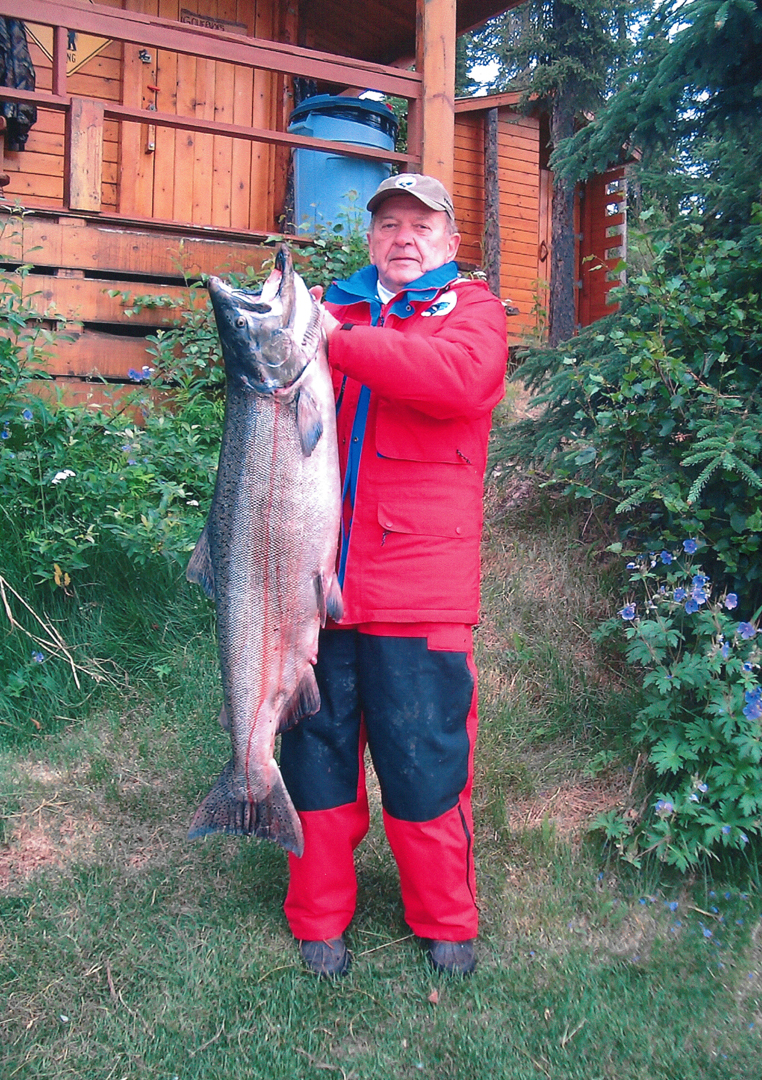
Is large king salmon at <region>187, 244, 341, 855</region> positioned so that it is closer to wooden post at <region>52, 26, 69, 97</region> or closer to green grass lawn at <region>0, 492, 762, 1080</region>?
green grass lawn at <region>0, 492, 762, 1080</region>

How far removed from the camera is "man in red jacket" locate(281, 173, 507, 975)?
261 centimetres

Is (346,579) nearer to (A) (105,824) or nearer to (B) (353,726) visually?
(B) (353,726)

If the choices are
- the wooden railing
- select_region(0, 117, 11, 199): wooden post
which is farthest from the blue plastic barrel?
select_region(0, 117, 11, 199): wooden post

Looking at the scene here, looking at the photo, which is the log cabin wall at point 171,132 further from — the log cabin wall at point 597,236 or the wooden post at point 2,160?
the log cabin wall at point 597,236

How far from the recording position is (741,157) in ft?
13.8

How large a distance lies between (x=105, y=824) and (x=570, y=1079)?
6.25ft

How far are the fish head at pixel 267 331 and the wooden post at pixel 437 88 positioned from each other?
398cm

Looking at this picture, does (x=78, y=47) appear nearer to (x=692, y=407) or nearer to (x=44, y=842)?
(x=692, y=407)

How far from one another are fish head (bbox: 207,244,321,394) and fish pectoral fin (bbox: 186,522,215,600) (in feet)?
1.56

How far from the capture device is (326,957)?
9.30 feet

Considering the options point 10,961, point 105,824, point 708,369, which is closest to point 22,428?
point 105,824

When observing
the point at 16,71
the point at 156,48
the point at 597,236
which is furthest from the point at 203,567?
the point at 597,236

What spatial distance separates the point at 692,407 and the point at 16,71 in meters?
6.11

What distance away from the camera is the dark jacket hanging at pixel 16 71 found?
709cm
